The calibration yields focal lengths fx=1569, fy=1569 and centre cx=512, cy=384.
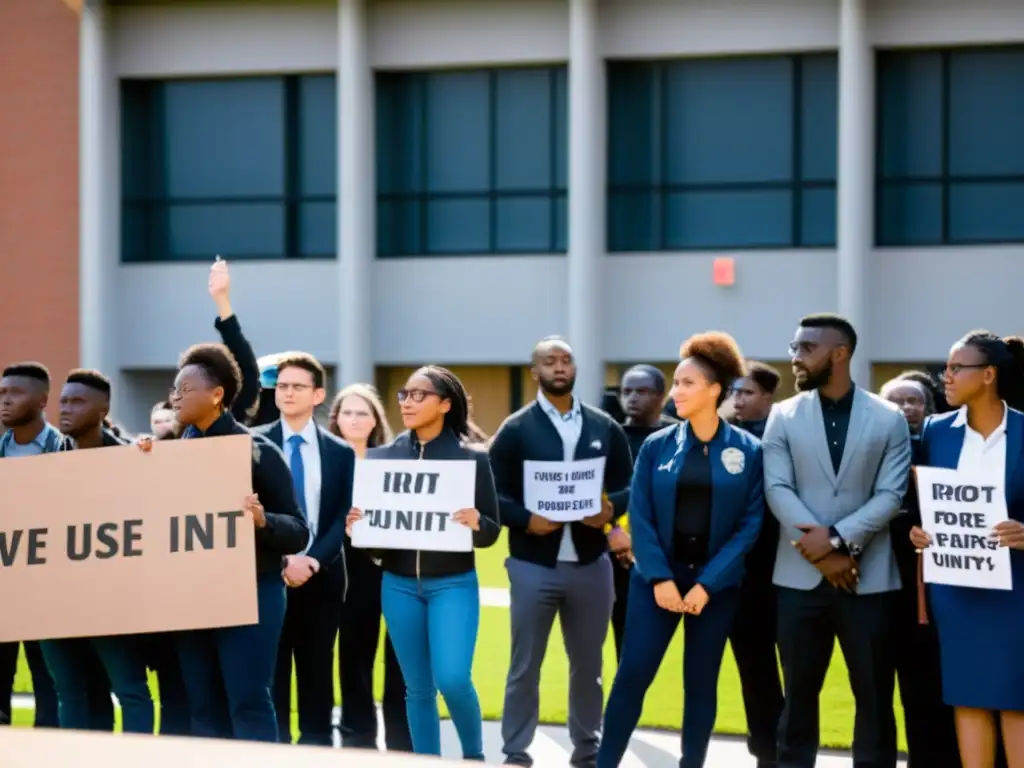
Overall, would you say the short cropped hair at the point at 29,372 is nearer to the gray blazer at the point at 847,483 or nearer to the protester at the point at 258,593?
the protester at the point at 258,593

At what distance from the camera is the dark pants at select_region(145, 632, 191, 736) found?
A: 7.29 m

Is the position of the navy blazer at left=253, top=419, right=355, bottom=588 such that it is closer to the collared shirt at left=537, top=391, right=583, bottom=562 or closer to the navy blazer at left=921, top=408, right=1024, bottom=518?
the collared shirt at left=537, top=391, right=583, bottom=562

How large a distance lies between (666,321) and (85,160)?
10.2 m

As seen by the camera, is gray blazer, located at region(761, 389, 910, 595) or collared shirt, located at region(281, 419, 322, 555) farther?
collared shirt, located at region(281, 419, 322, 555)

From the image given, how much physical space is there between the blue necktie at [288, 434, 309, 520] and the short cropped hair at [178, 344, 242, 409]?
874 millimetres

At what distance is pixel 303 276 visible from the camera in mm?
26109

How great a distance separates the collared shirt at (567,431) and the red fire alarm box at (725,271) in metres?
16.6

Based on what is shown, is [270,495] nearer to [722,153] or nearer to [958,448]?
[958,448]

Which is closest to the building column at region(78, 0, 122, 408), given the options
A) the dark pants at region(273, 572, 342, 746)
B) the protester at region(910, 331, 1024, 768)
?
the dark pants at region(273, 572, 342, 746)

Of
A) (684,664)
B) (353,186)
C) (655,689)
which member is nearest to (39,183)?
(353,186)

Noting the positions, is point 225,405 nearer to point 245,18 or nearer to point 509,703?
point 509,703

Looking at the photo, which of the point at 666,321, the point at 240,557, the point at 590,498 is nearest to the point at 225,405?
the point at 240,557

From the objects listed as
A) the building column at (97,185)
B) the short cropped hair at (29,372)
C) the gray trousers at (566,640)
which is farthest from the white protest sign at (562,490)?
the building column at (97,185)

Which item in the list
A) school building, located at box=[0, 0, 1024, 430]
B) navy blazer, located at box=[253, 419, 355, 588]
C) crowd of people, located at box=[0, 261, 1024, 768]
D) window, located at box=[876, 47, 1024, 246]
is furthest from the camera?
school building, located at box=[0, 0, 1024, 430]
